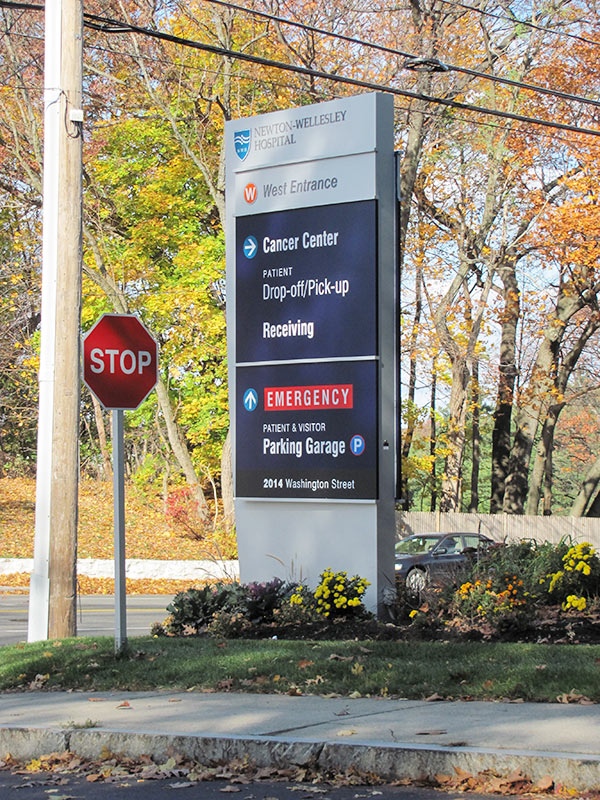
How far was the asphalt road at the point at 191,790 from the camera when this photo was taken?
18.7 ft

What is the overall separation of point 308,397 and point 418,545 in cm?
1314

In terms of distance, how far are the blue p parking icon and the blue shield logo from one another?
12.7 feet

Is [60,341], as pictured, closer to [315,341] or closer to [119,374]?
[119,374]

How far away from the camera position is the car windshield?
79.5 feet

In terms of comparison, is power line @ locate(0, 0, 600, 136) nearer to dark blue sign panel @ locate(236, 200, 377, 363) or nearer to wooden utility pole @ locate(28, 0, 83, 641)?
wooden utility pole @ locate(28, 0, 83, 641)

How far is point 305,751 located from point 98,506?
28.2 meters

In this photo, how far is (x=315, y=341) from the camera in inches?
474

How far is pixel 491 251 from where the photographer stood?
31906 mm

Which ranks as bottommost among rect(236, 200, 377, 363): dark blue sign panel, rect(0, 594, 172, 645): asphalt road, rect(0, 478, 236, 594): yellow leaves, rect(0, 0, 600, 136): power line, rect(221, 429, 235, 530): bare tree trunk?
rect(0, 594, 172, 645): asphalt road

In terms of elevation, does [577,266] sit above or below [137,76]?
below

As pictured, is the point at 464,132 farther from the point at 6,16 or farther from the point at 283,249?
the point at 283,249

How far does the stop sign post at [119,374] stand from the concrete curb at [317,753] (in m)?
2.42

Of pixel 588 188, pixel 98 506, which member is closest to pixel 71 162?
pixel 588 188

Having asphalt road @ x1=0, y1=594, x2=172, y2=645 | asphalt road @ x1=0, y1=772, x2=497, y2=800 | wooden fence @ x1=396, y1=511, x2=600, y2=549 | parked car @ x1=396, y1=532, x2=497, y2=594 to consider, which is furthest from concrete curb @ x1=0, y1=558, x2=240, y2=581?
asphalt road @ x1=0, y1=772, x2=497, y2=800
